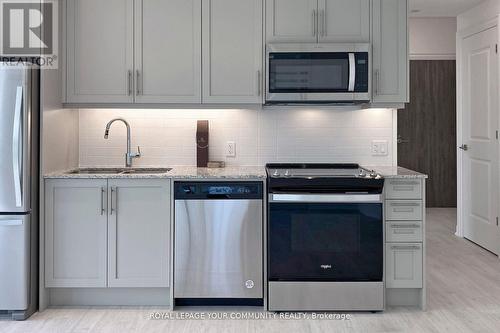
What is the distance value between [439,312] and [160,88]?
2.36m

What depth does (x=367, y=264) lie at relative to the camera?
3215 millimetres

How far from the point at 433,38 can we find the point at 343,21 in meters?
4.47

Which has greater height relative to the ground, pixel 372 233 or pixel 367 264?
pixel 372 233

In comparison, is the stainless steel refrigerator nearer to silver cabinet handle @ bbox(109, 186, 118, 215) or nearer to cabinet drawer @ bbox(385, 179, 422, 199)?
silver cabinet handle @ bbox(109, 186, 118, 215)

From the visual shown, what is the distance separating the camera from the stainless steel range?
318 centimetres

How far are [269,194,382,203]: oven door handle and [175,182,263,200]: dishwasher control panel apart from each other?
153 millimetres

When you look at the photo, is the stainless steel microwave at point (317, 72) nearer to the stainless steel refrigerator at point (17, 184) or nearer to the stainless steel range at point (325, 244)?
the stainless steel range at point (325, 244)

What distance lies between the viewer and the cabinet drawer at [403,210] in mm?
3246

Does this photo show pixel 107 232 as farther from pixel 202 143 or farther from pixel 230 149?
pixel 230 149

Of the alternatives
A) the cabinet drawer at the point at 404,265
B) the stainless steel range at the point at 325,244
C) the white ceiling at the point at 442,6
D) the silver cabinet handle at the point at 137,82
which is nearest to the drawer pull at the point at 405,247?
the cabinet drawer at the point at 404,265

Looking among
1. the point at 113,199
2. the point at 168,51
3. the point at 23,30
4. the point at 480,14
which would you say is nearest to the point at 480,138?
the point at 480,14

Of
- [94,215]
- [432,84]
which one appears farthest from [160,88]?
[432,84]

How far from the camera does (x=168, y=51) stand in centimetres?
354

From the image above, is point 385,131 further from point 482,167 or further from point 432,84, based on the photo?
point 432,84
